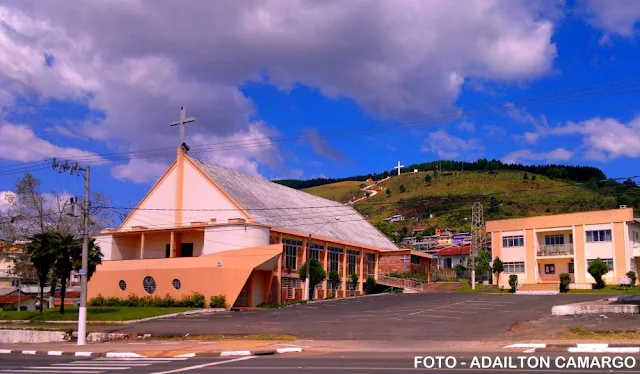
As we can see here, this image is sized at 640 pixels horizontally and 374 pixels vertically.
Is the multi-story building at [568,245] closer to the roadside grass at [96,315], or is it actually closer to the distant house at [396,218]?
the roadside grass at [96,315]

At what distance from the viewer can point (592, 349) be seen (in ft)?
64.7

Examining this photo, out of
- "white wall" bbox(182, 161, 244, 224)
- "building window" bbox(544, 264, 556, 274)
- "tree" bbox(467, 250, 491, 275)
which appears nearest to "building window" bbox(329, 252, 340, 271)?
"white wall" bbox(182, 161, 244, 224)

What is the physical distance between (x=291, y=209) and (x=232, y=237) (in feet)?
46.3

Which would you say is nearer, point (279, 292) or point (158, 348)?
point (158, 348)

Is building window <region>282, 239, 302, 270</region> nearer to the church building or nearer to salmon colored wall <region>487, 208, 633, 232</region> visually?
the church building

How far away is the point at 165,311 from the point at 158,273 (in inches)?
315

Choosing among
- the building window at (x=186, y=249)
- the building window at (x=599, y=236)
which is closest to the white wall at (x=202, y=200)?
the building window at (x=186, y=249)

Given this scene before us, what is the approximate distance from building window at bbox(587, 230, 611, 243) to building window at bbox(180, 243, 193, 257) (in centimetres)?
3763

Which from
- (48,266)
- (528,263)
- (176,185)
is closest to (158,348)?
(48,266)

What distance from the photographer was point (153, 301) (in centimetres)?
4928

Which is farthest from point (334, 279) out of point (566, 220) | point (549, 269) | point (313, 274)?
point (566, 220)

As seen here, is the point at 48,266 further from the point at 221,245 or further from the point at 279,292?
the point at 279,292

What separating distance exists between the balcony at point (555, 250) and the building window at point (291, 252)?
A: 2494cm

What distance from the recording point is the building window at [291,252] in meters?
55.4
